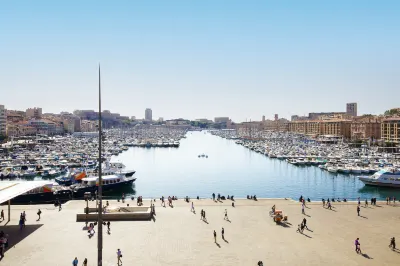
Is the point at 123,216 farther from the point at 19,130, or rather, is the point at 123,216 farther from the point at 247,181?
the point at 19,130

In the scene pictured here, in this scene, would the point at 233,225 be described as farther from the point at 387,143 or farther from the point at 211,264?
the point at 387,143

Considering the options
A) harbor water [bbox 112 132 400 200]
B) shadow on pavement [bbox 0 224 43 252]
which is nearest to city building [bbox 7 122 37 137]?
harbor water [bbox 112 132 400 200]

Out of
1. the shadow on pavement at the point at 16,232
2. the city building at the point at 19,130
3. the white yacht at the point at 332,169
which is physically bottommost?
the white yacht at the point at 332,169

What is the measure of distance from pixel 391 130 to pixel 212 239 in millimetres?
103660

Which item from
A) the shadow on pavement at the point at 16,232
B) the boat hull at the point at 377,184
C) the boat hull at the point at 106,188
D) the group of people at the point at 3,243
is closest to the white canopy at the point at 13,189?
the shadow on pavement at the point at 16,232

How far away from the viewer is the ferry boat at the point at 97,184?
42.4 m

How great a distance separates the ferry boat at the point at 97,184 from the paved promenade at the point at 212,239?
12913 mm

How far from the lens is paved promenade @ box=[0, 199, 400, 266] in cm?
1838

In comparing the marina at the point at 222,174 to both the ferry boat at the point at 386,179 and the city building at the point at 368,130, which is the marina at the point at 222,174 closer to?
the ferry boat at the point at 386,179

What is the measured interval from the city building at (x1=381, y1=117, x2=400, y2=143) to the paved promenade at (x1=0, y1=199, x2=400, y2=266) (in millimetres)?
86132

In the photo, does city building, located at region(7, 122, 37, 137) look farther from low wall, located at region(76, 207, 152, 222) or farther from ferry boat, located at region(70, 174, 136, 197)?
low wall, located at region(76, 207, 152, 222)

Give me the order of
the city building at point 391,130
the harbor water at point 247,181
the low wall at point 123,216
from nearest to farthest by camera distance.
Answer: the low wall at point 123,216 < the harbor water at point 247,181 < the city building at point 391,130

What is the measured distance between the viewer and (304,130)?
181 meters

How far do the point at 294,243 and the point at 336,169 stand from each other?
47.7 meters
